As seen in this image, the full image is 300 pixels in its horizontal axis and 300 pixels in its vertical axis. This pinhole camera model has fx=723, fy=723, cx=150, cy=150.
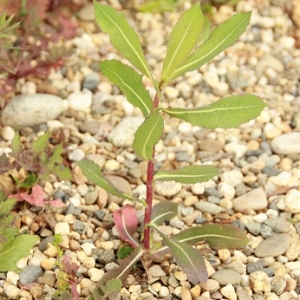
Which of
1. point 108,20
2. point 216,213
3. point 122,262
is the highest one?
point 108,20

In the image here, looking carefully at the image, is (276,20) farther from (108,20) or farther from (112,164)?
(108,20)

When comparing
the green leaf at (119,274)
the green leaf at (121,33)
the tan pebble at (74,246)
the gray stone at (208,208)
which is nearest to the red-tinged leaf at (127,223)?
the green leaf at (119,274)

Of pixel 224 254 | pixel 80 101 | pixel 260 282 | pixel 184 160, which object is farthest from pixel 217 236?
pixel 80 101

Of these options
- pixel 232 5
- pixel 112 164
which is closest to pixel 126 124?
pixel 112 164

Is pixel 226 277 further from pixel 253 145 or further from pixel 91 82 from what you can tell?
pixel 91 82

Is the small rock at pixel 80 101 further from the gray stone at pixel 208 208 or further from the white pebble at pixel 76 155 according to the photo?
the gray stone at pixel 208 208

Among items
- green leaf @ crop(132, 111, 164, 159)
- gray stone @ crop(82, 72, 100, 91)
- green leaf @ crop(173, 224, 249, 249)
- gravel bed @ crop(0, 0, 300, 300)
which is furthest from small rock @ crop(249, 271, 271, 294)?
gray stone @ crop(82, 72, 100, 91)

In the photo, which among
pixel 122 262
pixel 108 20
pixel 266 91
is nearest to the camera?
pixel 108 20

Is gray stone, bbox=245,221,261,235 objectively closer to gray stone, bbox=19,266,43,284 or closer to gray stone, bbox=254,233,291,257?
gray stone, bbox=254,233,291,257
